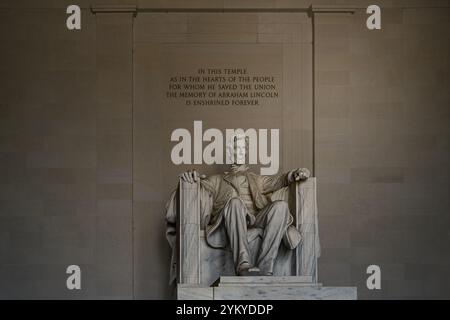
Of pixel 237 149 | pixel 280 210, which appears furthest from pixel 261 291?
pixel 237 149

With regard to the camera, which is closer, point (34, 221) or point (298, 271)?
point (298, 271)

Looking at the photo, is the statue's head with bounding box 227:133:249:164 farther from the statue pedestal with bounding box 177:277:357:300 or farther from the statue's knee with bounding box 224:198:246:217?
the statue pedestal with bounding box 177:277:357:300

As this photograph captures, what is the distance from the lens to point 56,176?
14.1 m

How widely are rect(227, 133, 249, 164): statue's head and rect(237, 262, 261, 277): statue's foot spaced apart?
152 cm

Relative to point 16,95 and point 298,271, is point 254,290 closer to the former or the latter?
point 298,271

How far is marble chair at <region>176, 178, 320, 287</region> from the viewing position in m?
12.1

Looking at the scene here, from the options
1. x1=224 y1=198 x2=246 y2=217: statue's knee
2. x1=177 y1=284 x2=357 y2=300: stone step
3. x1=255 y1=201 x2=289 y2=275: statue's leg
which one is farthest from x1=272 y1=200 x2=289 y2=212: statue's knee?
x1=177 y1=284 x2=357 y2=300: stone step

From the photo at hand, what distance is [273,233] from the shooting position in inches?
472

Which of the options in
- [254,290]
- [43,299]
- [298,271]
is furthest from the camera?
[43,299]

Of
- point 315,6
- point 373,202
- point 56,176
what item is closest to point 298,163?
point 373,202

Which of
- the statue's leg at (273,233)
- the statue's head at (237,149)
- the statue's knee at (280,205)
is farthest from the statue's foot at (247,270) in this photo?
the statue's head at (237,149)

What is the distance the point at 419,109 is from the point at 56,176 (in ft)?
13.8

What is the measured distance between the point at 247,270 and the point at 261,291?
620mm

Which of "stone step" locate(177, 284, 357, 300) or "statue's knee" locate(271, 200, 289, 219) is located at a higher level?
"statue's knee" locate(271, 200, 289, 219)
